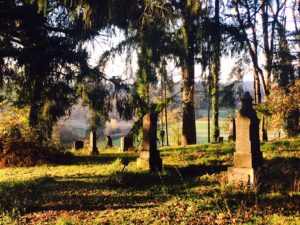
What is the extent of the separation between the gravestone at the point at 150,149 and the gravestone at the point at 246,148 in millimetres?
2945

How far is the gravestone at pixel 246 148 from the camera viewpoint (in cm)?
856

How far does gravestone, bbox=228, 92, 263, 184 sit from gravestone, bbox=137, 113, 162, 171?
2.94 m

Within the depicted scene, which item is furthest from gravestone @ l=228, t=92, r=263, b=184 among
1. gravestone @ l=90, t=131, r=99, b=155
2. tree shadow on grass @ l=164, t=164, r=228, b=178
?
gravestone @ l=90, t=131, r=99, b=155

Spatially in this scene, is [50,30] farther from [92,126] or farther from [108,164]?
[108,164]

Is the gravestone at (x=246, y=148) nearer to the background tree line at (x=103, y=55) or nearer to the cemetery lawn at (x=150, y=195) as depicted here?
the cemetery lawn at (x=150, y=195)

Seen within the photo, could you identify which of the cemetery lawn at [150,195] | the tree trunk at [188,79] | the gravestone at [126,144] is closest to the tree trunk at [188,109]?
the tree trunk at [188,79]

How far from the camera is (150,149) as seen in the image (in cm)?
1143

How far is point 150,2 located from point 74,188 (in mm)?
4914

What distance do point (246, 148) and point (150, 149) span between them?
3550mm

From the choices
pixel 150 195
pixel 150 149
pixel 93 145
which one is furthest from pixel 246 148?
pixel 93 145

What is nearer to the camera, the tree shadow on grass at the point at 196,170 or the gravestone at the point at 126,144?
the tree shadow on grass at the point at 196,170

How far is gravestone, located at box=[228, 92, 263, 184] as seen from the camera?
28.1ft

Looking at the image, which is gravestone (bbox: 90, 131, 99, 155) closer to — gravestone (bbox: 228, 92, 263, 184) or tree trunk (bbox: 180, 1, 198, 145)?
tree trunk (bbox: 180, 1, 198, 145)

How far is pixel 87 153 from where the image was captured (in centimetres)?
1641
